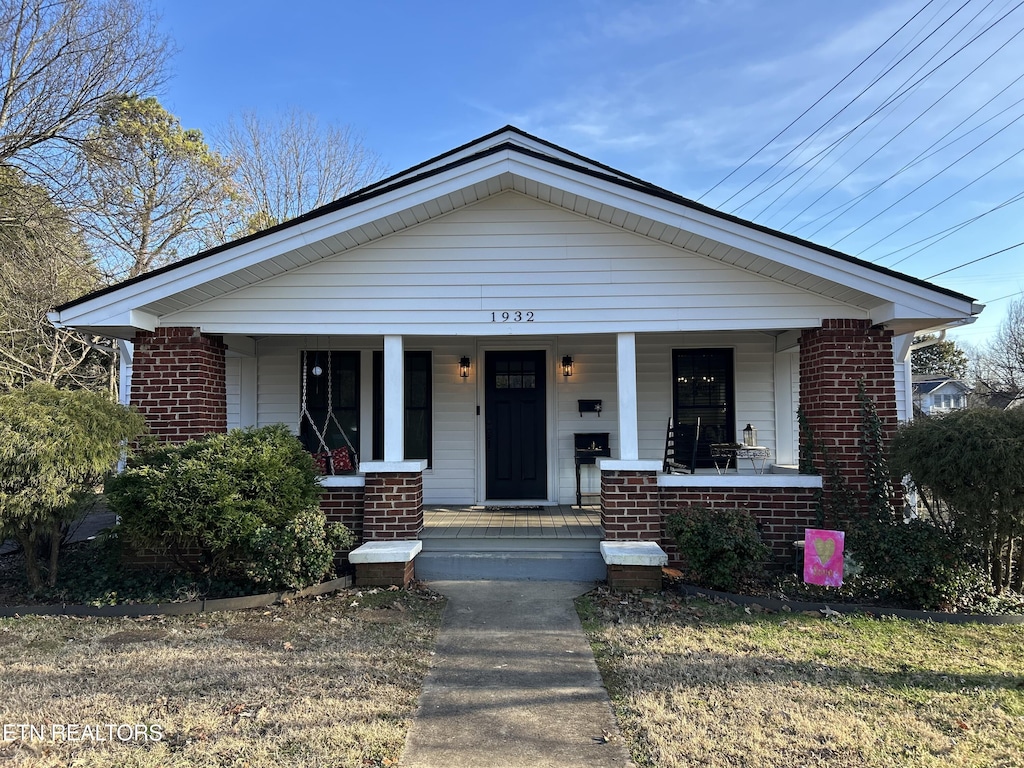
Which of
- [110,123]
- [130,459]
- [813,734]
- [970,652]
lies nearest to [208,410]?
[130,459]

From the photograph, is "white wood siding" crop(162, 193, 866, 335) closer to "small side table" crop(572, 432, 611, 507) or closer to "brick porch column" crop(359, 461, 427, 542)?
"brick porch column" crop(359, 461, 427, 542)

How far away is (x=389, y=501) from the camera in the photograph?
6.22 m

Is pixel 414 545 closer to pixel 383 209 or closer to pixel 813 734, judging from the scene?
pixel 383 209

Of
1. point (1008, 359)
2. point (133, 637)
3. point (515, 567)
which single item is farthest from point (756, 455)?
point (1008, 359)

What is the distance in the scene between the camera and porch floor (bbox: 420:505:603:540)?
6.54 metres

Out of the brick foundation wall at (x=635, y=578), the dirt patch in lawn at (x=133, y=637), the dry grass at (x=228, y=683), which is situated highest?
the brick foundation wall at (x=635, y=578)

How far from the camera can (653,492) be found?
20.4ft

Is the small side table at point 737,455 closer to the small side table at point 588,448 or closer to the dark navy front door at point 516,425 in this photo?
the small side table at point 588,448

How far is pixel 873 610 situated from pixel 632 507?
2.26 m

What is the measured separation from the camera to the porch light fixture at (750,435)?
7961 mm

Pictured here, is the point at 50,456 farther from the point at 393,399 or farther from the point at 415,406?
the point at 415,406

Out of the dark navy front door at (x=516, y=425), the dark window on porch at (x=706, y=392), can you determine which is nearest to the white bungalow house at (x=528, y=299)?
the dark navy front door at (x=516, y=425)

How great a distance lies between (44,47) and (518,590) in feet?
51.2

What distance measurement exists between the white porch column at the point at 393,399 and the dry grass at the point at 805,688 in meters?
2.55
